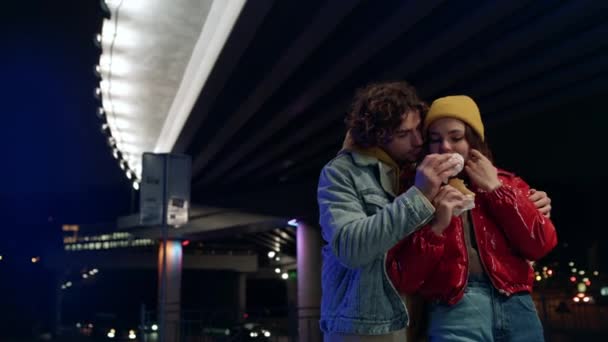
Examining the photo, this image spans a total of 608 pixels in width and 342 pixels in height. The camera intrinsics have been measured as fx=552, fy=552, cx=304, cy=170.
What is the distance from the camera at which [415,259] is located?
5.83 ft

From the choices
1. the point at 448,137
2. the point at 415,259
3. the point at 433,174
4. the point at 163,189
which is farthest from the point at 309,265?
the point at 433,174

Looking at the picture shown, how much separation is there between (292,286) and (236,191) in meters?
33.1

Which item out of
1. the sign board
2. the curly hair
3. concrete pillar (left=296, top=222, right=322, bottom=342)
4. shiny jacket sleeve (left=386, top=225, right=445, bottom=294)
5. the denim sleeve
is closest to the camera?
Result: the denim sleeve

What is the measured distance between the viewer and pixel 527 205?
1.91m

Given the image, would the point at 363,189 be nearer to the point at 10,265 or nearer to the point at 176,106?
the point at 176,106

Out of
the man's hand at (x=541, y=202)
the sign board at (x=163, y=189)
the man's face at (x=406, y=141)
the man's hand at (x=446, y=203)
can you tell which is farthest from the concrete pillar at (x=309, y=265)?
the man's hand at (x=446, y=203)

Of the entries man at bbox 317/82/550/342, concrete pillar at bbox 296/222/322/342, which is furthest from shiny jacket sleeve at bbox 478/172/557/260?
concrete pillar at bbox 296/222/322/342

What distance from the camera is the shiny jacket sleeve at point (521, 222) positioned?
187 cm

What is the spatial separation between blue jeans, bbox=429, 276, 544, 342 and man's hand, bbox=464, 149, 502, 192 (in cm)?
32

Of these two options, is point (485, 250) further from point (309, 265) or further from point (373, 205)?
point (309, 265)

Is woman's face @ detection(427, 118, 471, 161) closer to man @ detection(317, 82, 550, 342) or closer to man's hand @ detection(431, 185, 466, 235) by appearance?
man @ detection(317, 82, 550, 342)

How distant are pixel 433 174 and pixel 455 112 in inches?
14.9

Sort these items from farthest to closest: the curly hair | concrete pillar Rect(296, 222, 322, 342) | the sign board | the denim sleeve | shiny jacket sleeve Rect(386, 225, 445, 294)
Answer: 1. concrete pillar Rect(296, 222, 322, 342)
2. the sign board
3. the curly hair
4. shiny jacket sleeve Rect(386, 225, 445, 294)
5. the denim sleeve

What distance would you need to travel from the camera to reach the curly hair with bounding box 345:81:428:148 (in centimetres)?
191
